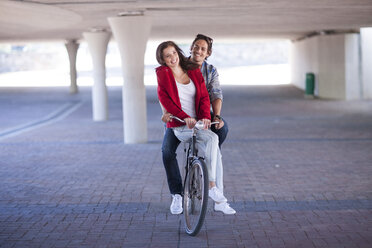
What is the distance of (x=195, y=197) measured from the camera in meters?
5.63

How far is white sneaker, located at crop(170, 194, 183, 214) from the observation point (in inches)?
243

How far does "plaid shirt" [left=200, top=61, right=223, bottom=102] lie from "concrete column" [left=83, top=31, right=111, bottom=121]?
40.2ft

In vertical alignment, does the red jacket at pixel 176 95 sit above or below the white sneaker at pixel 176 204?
above

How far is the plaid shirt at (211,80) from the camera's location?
6.01 meters

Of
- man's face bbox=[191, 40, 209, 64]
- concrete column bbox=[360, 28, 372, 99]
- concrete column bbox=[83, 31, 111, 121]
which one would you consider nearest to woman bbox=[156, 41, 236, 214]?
man's face bbox=[191, 40, 209, 64]

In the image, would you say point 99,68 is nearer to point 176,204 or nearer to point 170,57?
point 176,204

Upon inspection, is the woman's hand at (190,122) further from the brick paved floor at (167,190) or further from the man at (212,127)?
the brick paved floor at (167,190)

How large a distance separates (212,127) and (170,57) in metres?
0.84

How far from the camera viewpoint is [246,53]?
63.7 meters

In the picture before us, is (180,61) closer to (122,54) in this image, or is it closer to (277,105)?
(122,54)

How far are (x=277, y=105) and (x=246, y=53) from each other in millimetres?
41375

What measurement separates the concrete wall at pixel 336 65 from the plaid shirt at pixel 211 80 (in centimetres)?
2049

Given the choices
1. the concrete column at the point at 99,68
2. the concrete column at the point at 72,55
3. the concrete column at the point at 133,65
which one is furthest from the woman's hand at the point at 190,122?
the concrete column at the point at 72,55

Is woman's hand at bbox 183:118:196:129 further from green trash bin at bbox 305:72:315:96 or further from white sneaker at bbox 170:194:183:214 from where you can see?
green trash bin at bbox 305:72:315:96
